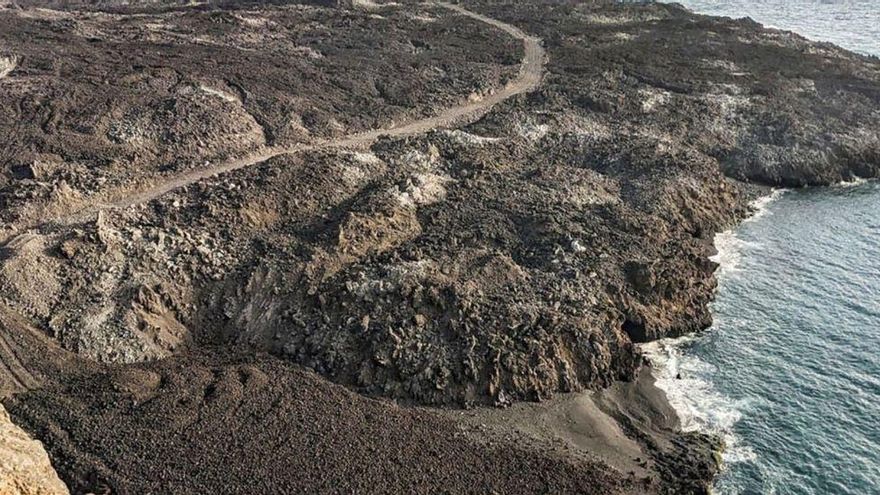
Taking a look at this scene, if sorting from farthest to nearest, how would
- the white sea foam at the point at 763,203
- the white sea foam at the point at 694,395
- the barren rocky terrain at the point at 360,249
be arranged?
the white sea foam at the point at 763,203 → the white sea foam at the point at 694,395 → the barren rocky terrain at the point at 360,249

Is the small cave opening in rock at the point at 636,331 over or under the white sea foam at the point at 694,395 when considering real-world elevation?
over

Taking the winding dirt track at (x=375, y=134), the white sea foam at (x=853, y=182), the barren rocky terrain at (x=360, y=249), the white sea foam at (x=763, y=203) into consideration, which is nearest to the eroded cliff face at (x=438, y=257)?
the barren rocky terrain at (x=360, y=249)

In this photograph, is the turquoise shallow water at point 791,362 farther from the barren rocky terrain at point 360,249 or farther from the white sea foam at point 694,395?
the barren rocky terrain at point 360,249

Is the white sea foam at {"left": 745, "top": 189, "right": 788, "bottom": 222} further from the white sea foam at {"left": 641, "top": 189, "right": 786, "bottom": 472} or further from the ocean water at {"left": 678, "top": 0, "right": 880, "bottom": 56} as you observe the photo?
the ocean water at {"left": 678, "top": 0, "right": 880, "bottom": 56}

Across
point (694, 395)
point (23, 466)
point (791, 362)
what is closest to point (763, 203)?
point (791, 362)

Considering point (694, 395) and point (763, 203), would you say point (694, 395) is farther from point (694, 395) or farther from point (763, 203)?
point (763, 203)

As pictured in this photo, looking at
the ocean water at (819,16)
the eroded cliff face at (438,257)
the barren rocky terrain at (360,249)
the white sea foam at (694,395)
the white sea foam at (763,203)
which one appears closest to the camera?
the barren rocky terrain at (360,249)

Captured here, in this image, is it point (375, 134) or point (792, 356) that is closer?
point (792, 356)
